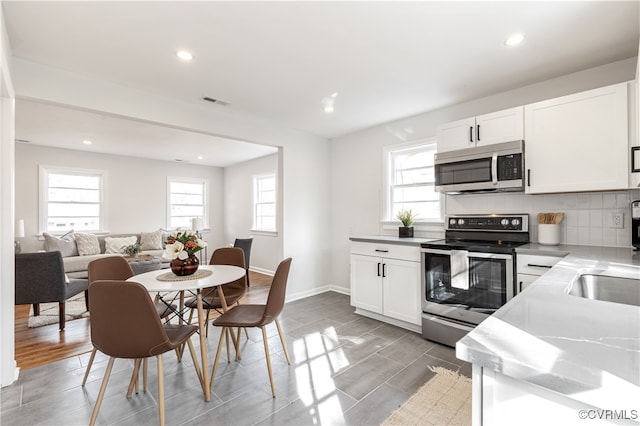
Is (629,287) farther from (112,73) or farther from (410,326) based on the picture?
(112,73)

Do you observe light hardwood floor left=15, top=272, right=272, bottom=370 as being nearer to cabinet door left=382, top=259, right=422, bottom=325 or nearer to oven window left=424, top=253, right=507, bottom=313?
cabinet door left=382, top=259, right=422, bottom=325

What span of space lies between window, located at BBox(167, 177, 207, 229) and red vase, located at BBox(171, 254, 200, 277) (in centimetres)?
523

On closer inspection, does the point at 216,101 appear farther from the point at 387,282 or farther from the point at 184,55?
the point at 387,282

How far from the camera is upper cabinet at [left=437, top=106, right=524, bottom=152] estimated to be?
2.74 m

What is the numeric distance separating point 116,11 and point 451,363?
138 inches

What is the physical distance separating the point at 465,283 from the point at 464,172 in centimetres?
110

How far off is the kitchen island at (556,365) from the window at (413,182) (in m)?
2.88

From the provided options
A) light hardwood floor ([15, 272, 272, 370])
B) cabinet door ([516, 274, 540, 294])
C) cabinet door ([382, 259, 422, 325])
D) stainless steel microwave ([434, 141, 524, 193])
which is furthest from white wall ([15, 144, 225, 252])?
cabinet door ([516, 274, 540, 294])

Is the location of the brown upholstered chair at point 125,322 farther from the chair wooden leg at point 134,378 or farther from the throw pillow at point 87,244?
the throw pillow at point 87,244

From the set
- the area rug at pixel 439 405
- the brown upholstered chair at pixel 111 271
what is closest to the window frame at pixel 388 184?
the area rug at pixel 439 405

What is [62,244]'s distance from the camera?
520cm

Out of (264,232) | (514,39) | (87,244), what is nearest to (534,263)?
(514,39)

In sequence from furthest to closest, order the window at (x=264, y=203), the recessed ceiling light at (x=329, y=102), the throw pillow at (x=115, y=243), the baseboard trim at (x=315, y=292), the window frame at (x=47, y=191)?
the window at (x=264, y=203) < the throw pillow at (x=115, y=243) < the window frame at (x=47, y=191) < the baseboard trim at (x=315, y=292) < the recessed ceiling light at (x=329, y=102)

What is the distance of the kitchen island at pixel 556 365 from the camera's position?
539mm
